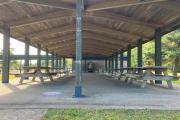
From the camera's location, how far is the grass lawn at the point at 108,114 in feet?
17.7

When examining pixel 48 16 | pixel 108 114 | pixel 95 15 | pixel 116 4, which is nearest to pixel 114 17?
pixel 95 15

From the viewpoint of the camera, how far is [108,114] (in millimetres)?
5727

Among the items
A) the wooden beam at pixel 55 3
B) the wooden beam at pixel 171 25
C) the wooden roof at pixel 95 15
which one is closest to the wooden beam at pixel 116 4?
the wooden roof at pixel 95 15

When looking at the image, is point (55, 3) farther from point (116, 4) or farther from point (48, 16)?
point (48, 16)

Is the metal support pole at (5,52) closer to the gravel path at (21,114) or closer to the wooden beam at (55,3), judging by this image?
the wooden beam at (55,3)

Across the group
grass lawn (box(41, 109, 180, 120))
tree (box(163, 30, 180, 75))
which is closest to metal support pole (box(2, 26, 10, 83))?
grass lawn (box(41, 109, 180, 120))

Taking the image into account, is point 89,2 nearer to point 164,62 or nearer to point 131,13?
point 131,13

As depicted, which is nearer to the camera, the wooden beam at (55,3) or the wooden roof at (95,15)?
the wooden beam at (55,3)

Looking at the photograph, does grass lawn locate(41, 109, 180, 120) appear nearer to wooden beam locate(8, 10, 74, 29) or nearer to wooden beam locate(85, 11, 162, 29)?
wooden beam locate(8, 10, 74, 29)

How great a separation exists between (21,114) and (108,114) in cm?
157

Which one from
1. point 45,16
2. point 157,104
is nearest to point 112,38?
point 45,16

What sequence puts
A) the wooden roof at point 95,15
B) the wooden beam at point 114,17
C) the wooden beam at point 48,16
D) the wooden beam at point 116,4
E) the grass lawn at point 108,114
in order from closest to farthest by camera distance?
the grass lawn at point 108,114 < the wooden beam at point 116,4 < the wooden roof at point 95,15 < the wooden beam at point 48,16 < the wooden beam at point 114,17

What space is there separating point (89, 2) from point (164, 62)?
1023 inches

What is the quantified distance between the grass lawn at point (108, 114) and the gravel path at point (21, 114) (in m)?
0.17
